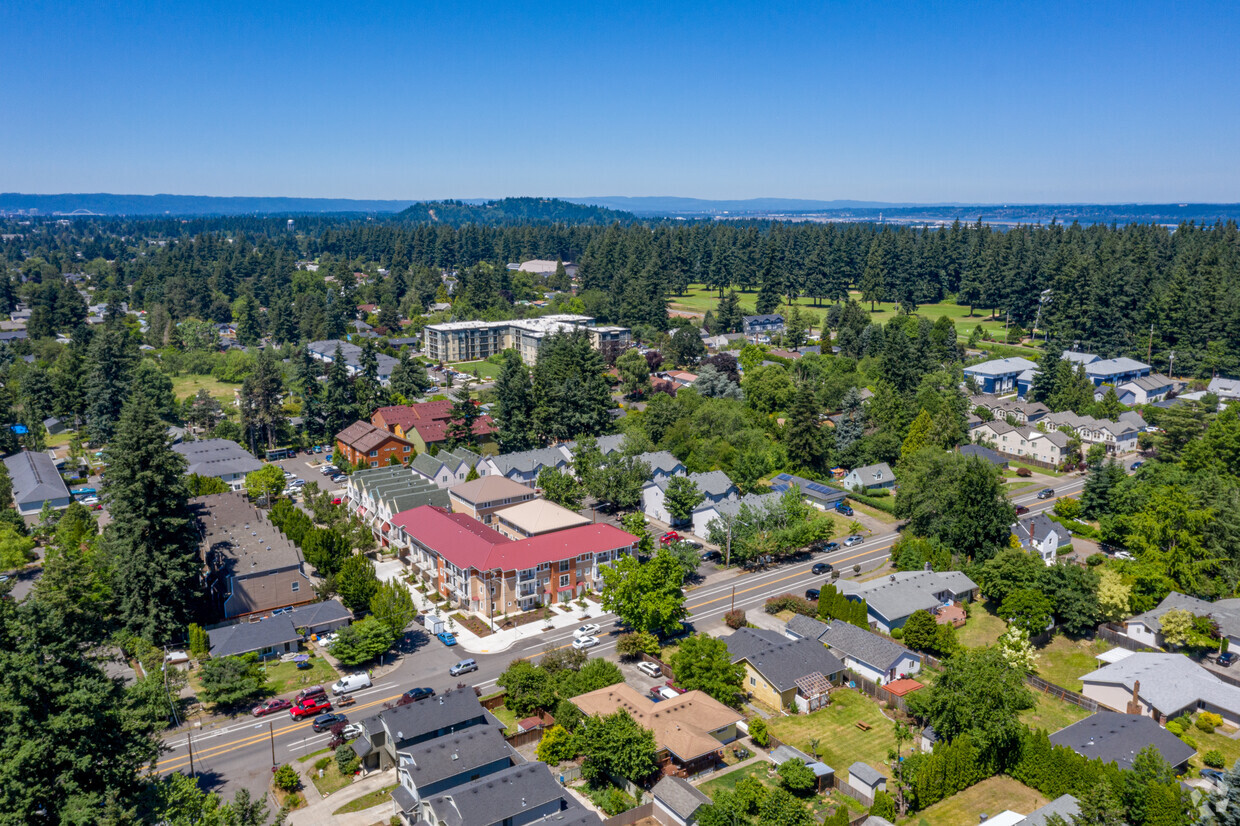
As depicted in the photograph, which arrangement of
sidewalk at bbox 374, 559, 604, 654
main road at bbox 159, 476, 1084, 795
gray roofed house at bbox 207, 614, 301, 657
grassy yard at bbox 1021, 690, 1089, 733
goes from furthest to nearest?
1. sidewalk at bbox 374, 559, 604, 654
2. gray roofed house at bbox 207, 614, 301, 657
3. grassy yard at bbox 1021, 690, 1089, 733
4. main road at bbox 159, 476, 1084, 795

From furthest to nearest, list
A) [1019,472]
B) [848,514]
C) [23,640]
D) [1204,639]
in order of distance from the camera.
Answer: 1. [1019,472]
2. [848,514]
3. [1204,639]
4. [23,640]

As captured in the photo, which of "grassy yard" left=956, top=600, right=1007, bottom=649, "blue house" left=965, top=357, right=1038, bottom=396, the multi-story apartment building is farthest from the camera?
the multi-story apartment building

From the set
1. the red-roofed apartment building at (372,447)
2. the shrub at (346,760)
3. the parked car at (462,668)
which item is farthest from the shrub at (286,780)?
the red-roofed apartment building at (372,447)

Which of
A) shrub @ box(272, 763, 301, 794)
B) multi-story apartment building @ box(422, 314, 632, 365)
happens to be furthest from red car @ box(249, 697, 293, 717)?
multi-story apartment building @ box(422, 314, 632, 365)

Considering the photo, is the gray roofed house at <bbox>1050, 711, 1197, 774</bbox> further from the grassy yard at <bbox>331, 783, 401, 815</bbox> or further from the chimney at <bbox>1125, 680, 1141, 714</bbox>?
the grassy yard at <bbox>331, 783, 401, 815</bbox>

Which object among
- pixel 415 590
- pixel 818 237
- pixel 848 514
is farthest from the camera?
pixel 818 237

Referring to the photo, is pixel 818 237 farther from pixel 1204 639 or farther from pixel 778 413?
pixel 1204 639

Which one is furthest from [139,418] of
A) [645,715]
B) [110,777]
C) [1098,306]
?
[1098,306]

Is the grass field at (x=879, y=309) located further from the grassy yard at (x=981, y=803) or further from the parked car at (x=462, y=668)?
the parked car at (x=462, y=668)
